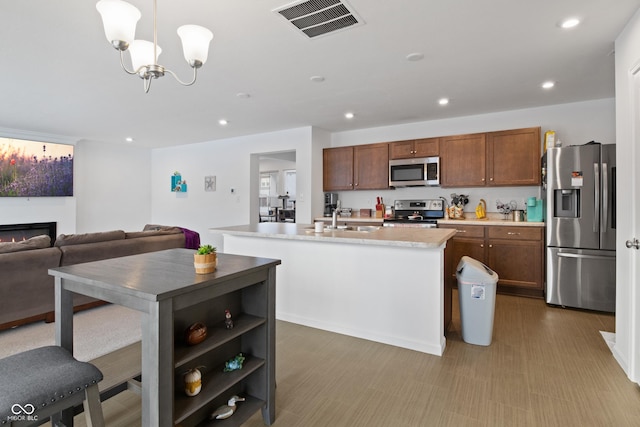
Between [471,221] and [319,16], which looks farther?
[471,221]

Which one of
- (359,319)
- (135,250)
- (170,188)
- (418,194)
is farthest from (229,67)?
(170,188)

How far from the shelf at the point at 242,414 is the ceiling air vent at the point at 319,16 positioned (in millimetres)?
2384

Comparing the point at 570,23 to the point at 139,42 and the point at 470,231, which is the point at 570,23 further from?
the point at 139,42

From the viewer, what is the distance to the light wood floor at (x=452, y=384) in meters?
1.80

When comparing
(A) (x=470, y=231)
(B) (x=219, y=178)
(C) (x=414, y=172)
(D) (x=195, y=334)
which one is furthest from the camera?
(B) (x=219, y=178)

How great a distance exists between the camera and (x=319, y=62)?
3.04 meters

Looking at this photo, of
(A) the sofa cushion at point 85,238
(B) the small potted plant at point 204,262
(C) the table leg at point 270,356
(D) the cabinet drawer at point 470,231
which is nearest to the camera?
(B) the small potted plant at point 204,262

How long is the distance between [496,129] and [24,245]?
18.7 ft

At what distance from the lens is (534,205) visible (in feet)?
13.9

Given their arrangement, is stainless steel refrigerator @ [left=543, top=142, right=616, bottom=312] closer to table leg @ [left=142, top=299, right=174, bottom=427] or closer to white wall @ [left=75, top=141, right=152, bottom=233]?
table leg @ [left=142, top=299, right=174, bottom=427]

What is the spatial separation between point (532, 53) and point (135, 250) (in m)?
4.48

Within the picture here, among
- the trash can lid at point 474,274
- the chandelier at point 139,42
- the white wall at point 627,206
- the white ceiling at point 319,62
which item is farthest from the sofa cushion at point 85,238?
the white wall at point 627,206

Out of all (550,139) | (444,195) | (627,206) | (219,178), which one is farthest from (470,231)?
(219,178)

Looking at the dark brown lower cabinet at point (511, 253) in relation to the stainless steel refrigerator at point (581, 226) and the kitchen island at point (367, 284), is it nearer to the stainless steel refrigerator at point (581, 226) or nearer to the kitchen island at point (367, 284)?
the stainless steel refrigerator at point (581, 226)
